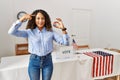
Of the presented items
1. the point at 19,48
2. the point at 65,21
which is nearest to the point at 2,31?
the point at 19,48

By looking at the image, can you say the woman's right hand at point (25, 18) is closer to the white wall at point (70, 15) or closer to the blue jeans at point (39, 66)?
the blue jeans at point (39, 66)

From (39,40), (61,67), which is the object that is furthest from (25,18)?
(61,67)

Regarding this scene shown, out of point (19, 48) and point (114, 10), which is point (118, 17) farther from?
point (19, 48)

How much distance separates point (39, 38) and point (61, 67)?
31.3 inches

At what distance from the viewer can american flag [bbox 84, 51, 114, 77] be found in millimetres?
2523

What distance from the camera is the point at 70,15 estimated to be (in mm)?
3900

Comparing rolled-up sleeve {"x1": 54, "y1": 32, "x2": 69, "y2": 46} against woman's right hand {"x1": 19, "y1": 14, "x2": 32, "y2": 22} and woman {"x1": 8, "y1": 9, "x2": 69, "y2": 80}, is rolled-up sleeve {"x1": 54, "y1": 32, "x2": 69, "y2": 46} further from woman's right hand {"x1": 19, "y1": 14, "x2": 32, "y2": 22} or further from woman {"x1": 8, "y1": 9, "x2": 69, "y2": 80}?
woman's right hand {"x1": 19, "y1": 14, "x2": 32, "y2": 22}

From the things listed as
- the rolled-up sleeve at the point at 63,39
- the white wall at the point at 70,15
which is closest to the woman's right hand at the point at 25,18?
the rolled-up sleeve at the point at 63,39

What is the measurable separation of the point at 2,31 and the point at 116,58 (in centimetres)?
219

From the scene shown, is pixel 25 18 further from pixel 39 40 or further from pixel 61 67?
pixel 61 67

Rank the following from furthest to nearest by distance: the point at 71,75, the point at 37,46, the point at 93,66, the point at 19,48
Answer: the point at 19,48, the point at 93,66, the point at 71,75, the point at 37,46

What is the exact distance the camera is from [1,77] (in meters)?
1.89

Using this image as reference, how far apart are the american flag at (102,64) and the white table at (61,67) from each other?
0.08 metres

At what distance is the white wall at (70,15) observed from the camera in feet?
10.6
